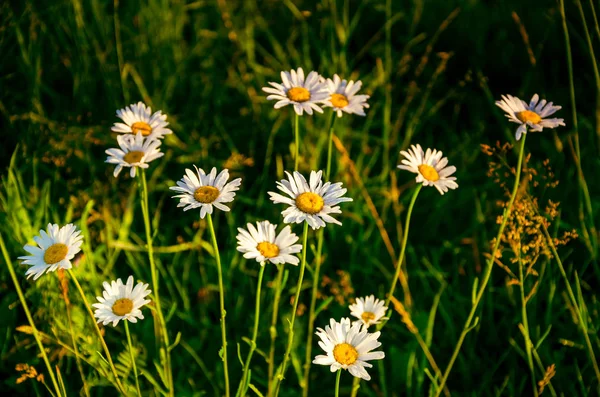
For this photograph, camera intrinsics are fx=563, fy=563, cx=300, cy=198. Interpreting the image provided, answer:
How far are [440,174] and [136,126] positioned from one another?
75 centimetres

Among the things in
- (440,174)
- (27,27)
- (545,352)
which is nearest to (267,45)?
(27,27)

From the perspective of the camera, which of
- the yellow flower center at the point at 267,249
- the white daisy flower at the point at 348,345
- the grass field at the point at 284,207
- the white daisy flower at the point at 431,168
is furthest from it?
the grass field at the point at 284,207

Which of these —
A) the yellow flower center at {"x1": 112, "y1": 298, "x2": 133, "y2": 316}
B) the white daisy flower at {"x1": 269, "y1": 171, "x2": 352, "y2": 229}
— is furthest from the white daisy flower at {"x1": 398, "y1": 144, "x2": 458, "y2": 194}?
the yellow flower center at {"x1": 112, "y1": 298, "x2": 133, "y2": 316}

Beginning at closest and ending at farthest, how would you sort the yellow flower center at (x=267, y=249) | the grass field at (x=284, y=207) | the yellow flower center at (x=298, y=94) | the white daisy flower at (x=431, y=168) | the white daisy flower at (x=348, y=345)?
the white daisy flower at (x=348, y=345) → the yellow flower center at (x=267, y=249) → the white daisy flower at (x=431, y=168) → the yellow flower center at (x=298, y=94) → the grass field at (x=284, y=207)

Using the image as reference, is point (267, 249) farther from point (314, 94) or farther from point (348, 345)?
point (314, 94)

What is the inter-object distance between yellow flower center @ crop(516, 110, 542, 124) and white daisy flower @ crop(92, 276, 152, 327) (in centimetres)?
94

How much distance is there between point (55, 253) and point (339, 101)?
78 centimetres

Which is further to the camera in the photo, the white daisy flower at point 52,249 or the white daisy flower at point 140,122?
the white daisy flower at point 140,122

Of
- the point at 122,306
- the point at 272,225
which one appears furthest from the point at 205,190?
the point at 122,306

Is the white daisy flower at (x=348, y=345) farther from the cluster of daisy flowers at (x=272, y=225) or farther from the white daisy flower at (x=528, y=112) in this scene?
the white daisy flower at (x=528, y=112)

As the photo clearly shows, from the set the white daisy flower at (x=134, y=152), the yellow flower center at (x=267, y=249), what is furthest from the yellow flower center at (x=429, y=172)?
the white daisy flower at (x=134, y=152)

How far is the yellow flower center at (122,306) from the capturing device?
1155 millimetres

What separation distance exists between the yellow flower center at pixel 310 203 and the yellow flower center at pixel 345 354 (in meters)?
0.27

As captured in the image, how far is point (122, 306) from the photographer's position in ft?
3.83
